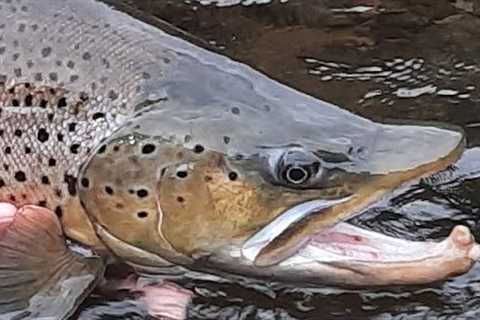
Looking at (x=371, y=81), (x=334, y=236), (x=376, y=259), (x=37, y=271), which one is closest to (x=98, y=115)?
(x=37, y=271)

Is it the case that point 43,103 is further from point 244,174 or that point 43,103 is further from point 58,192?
point 244,174

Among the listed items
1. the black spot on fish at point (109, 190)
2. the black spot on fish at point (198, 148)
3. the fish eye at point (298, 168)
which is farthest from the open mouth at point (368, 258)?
the black spot on fish at point (109, 190)

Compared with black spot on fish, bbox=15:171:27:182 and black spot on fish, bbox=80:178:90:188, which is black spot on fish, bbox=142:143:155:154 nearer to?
black spot on fish, bbox=80:178:90:188

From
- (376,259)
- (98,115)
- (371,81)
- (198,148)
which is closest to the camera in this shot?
(376,259)

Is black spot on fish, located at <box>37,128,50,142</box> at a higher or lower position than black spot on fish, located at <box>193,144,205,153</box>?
lower

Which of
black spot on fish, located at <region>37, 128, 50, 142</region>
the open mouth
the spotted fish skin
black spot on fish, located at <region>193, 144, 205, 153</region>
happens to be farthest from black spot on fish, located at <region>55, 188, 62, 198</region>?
the open mouth
